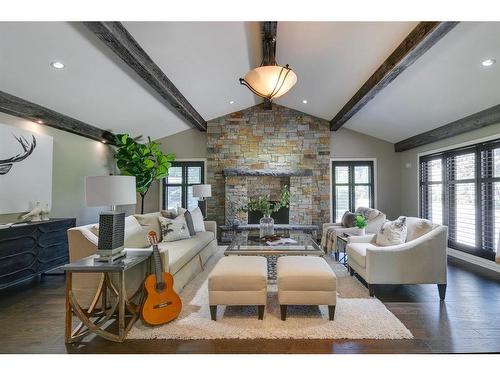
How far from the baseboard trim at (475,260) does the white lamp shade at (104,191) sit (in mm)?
5013

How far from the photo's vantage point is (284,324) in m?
2.43

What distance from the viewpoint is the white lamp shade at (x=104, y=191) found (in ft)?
7.55

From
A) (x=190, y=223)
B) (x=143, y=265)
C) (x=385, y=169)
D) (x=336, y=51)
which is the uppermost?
(x=336, y=51)

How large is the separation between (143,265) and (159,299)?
53 cm

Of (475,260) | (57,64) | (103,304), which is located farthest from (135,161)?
(475,260)

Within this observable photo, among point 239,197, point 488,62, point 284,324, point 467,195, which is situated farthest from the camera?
point 239,197

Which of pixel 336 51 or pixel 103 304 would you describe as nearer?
pixel 103 304

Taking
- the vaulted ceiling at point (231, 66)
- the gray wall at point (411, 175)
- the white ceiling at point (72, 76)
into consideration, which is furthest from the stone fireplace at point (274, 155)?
the white ceiling at point (72, 76)

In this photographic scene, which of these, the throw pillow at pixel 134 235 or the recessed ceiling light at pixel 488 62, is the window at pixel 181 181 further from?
the recessed ceiling light at pixel 488 62

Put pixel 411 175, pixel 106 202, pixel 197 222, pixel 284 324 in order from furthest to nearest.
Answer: pixel 411 175
pixel 197 222
pixel 284 324
pixel 106 202

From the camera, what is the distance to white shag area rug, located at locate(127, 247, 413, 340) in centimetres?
225

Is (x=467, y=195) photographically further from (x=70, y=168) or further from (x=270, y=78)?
(x=70, y=168)

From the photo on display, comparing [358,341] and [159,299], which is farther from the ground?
[159,299]
